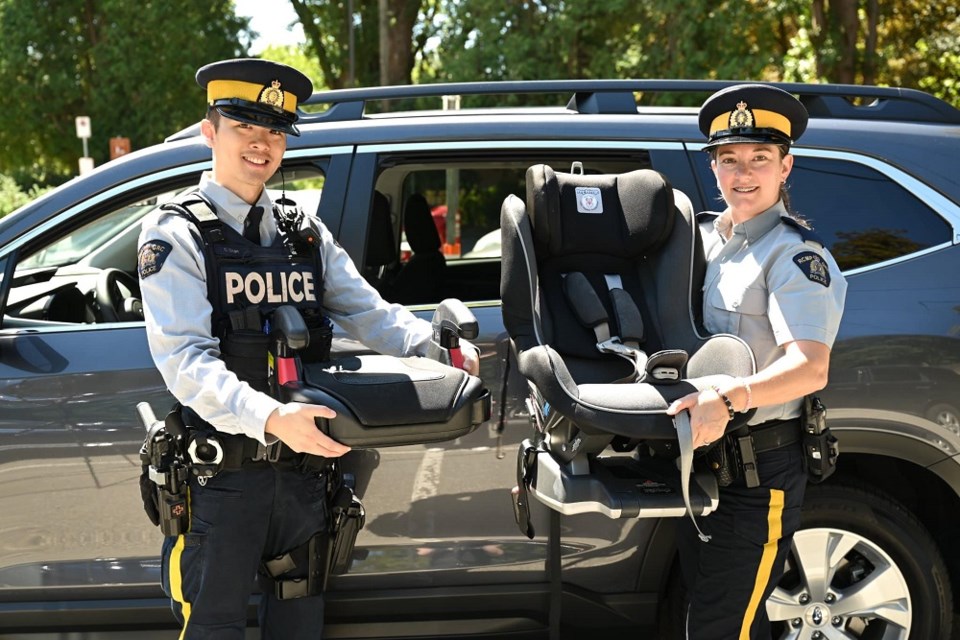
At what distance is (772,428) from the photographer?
2645mm

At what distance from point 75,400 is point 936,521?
9.03ft

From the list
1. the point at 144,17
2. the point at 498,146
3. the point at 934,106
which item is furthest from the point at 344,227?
the point at 144,17

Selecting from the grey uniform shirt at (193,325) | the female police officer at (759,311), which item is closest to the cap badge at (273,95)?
the grey uniform shirt at (193,325)

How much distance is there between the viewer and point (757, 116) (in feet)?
8.75

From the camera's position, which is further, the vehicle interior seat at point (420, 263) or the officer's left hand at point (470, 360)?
the vehicle interior seat at point (420, 263)

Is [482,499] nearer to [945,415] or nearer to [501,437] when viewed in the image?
[501,437]

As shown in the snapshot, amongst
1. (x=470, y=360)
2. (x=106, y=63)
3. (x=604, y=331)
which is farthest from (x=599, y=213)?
(x=106, y=63)

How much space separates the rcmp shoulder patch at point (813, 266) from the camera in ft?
8.27

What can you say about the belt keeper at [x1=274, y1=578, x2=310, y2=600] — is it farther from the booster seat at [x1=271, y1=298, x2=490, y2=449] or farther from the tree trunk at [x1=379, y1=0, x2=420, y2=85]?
the tree trunk at [x1=379, y1=0, x2=420, y2=85]

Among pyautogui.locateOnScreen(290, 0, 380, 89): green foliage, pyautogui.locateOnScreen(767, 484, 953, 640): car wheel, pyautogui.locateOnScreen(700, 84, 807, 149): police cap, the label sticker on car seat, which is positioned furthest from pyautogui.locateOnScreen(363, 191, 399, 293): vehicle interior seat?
pyautogui.locateOnScreen(290, 0, 380, 89): green foliage

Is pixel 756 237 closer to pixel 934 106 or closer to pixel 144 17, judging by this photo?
pixel 934 106

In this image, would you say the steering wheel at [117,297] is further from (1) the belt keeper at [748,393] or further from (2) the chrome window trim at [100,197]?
(1) the belt keeper at [748,393]

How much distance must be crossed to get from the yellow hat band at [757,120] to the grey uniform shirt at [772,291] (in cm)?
20

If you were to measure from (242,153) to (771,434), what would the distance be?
150 centimetres
